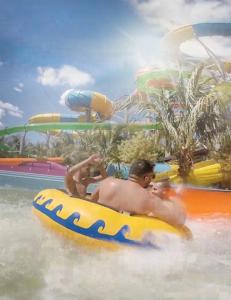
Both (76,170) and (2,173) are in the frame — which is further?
(2,173)

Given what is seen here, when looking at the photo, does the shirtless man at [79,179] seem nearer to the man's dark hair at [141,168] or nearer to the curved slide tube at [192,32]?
the man's dark hair at [141,168]

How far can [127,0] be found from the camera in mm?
3260

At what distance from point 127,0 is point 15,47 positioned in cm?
94

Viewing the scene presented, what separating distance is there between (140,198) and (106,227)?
0.22 metres

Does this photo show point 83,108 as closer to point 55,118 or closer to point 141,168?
point 55,118

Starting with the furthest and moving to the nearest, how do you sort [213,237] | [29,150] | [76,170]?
[29,150] < [213,237] < [76,170]

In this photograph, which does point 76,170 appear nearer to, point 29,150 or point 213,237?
point 213,237

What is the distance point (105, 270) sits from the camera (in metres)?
2.10

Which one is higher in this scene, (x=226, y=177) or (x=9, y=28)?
(x=9, y=28)

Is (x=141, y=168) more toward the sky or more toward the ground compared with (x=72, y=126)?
more toward the ground

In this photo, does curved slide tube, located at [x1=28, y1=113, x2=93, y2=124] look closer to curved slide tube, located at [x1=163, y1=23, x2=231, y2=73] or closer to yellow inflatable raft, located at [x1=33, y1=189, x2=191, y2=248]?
curved slide tube, located at [x1=163, y1=23, x2=231, y2=73]

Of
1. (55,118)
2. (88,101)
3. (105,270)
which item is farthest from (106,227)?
(55,118)

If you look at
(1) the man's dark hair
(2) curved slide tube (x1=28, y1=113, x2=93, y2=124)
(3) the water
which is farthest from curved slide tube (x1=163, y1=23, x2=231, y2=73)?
(3) the water

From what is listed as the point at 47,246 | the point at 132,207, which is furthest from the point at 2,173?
the point at 132,207
